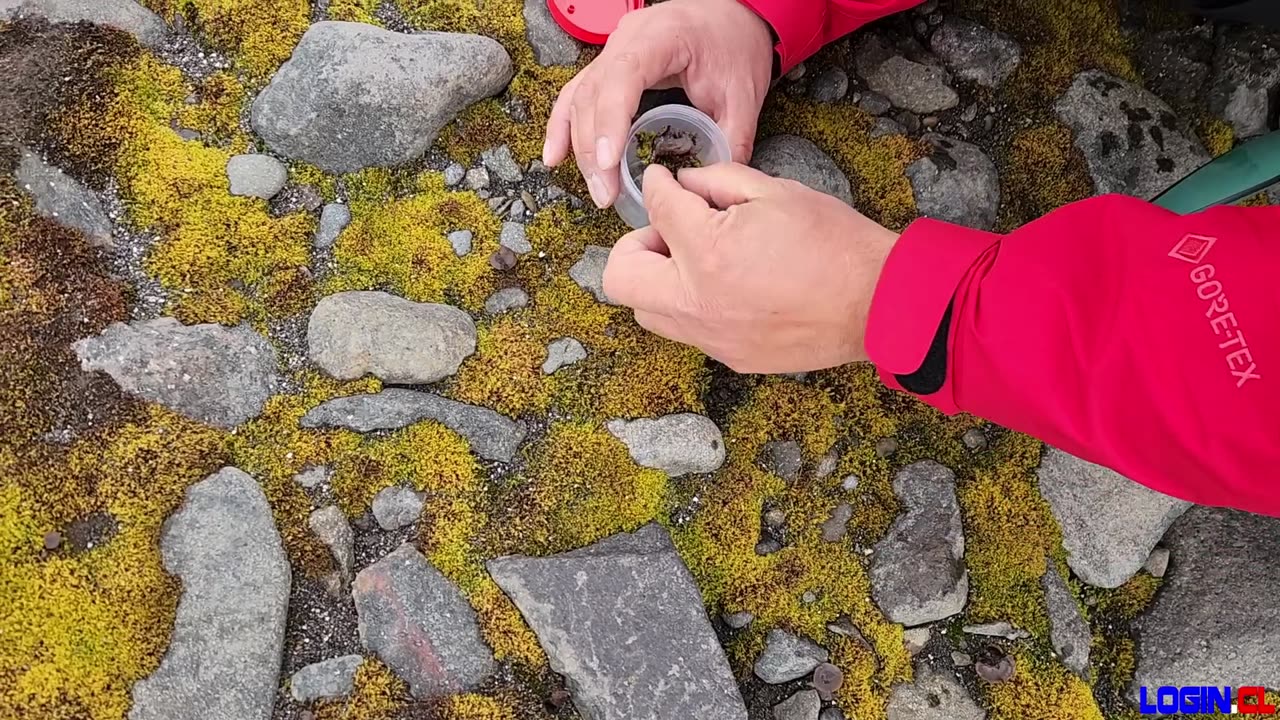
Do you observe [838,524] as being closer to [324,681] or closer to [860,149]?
[860,149]

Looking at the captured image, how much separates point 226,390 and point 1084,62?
3.40m

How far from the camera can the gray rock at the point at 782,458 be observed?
3.18 m

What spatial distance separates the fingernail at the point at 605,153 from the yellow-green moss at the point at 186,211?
3.46 feet

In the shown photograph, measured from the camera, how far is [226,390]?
2871 mm

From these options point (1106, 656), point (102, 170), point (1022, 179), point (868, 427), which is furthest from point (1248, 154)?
point (102, 170)

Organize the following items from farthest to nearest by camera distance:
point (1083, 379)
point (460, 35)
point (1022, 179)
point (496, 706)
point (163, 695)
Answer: point (1022, 179), point (460, 35), point (496, 706), point (163, 695), point (1083, 379)

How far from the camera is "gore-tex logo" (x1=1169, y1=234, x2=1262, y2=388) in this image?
1.90 m

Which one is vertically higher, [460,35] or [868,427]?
[460,35]

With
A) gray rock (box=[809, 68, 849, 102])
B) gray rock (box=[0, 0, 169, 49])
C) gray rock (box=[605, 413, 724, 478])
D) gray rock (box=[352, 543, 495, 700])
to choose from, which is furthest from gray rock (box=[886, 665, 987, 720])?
gray rock (box=[0, 0, 169, 49])

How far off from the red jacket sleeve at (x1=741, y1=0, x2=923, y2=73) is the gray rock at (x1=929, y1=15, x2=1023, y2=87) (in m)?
0.44

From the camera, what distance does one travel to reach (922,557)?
3.16 m

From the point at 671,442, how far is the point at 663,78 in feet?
3.96

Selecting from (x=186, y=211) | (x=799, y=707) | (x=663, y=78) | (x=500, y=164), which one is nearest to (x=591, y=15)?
(x=663, y=78)

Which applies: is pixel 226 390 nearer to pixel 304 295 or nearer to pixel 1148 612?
pixel 304 295
